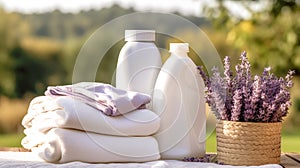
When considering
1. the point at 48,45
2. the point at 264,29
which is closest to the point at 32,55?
the point at 48,45

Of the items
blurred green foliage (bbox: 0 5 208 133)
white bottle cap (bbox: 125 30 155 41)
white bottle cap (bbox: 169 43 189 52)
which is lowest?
blurred green foliage (bbox: 0 5 208 133)

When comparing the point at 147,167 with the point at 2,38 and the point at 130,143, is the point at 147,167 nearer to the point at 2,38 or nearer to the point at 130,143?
the point at 130,143

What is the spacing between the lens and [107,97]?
4.06ft

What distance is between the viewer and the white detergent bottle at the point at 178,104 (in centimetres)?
129

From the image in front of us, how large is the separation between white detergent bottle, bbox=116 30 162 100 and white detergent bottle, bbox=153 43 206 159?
28 millimetres

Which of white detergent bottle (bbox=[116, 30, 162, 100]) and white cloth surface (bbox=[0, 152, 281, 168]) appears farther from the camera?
white detergent bottle (bbox=[116, 30, 162, 100])

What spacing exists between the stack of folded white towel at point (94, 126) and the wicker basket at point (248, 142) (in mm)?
168

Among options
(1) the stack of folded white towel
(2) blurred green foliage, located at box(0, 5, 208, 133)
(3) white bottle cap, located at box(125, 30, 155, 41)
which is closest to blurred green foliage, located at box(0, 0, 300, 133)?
(2) blurred green foliage, located at box(0, 5, 208, 133)

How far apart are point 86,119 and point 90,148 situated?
7cm

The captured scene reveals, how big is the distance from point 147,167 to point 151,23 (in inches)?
19.7

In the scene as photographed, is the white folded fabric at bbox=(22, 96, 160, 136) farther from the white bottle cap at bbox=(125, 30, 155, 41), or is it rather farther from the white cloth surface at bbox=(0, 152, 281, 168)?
the white bottle cap at bbox=(125, 30, 155, 41)

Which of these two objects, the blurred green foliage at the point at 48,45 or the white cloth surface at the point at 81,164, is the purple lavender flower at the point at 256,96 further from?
the blurred green foliage at the point at 48,45

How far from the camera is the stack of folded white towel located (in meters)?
1.20

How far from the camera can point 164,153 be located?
4.29ft
